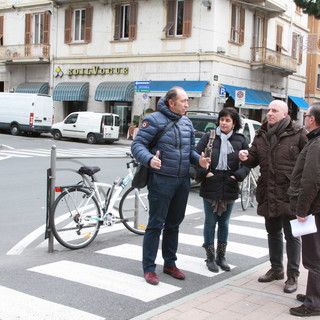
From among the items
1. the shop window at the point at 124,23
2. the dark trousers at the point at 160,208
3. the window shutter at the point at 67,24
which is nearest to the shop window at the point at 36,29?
the window shutter at the point at 67,24

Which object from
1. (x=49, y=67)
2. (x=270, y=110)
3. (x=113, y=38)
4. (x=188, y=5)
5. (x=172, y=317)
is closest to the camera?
(x=172, y=317)

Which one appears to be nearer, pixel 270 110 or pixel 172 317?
pixel 172 317

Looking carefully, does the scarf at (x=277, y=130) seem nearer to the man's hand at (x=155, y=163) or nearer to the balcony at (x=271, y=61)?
the man's hand at (x=155, y=163)

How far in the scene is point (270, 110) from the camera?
4953mm

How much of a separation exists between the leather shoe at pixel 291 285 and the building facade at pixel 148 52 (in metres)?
20.8

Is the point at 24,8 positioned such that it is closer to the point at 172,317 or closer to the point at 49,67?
the point at 49,67

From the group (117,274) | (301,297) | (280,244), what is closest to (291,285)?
(301,297)

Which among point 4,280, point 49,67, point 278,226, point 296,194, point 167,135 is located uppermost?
point 49,67

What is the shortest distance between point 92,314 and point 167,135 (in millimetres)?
1826

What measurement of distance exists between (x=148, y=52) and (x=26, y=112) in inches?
303

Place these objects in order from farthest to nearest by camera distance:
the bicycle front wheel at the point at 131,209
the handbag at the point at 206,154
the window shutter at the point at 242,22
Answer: the window shutter at the point at 242,22 → the bicycle front wheel at the point at 131,209 → the handbag at the point at 206,154

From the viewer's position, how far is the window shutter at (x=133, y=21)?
28281mm

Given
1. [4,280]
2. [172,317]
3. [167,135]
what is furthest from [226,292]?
[4,280]

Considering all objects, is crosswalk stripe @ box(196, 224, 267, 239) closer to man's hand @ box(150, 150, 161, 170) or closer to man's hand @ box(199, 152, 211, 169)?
man's hand @ box(199, 152, 211, 169)
